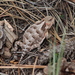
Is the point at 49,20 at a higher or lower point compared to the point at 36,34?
higher

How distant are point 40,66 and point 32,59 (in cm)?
24

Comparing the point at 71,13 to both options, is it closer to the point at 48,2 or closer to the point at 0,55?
the point at 48,2

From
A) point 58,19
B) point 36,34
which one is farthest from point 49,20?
point 36,34

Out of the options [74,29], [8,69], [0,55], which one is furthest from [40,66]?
[74,29]

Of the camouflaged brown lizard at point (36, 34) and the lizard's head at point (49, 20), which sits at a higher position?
the lizard's head at point (49, 20)

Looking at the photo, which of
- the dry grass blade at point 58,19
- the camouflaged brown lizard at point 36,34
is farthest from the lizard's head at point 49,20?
the dry grass blade at point 58,19

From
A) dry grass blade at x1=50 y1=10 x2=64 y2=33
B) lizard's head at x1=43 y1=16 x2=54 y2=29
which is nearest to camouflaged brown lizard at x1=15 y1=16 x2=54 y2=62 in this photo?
lizard's head at x1=43 y1=16 x2=54 y2=29

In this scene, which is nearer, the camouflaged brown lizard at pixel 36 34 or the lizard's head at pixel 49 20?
the camouflaged brown lizard at pixel 36 34

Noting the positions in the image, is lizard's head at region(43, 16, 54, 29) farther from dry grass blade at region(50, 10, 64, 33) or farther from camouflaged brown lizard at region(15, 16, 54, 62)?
dry grass blade at region(50, 10, 64, 33)

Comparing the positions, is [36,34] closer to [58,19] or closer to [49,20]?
[49,20]

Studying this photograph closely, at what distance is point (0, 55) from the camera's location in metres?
2.63

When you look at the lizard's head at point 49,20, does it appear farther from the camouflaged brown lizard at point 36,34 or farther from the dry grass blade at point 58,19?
the dry grass blade at point 58,19

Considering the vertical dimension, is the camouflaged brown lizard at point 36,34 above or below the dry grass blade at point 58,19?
below

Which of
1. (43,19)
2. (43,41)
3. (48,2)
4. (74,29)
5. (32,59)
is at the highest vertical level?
(48,2)
